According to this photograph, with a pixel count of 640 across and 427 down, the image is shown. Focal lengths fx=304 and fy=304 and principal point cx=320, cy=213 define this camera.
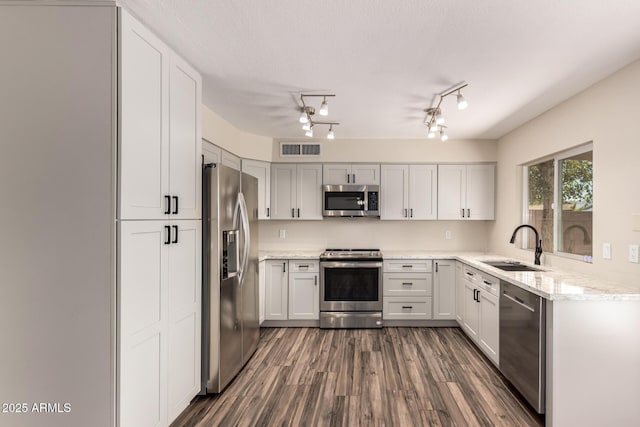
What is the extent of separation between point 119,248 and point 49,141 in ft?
2.02

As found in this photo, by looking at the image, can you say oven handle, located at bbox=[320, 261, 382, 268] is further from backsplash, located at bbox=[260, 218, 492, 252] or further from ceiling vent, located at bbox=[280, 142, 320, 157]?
ceiling vent, located at bbox=[280, 142, 320, 157]

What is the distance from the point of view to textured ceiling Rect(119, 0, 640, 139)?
62.8 inches

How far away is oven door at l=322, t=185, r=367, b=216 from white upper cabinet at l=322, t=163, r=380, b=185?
12 centimetres

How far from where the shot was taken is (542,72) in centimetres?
224

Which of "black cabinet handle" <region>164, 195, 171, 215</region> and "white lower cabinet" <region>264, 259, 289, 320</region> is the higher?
"black cabinet handle" <region>164, 195, 171, 215</region>

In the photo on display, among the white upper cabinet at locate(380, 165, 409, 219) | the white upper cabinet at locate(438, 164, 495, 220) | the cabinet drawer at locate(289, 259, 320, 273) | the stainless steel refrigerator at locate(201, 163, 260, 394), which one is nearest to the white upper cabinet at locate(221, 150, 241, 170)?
the stainless steel refrigerator at locate(201, 163, 260, 394)

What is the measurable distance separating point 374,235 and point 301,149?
Answer: 5.43ft

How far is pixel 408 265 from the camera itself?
156 inches

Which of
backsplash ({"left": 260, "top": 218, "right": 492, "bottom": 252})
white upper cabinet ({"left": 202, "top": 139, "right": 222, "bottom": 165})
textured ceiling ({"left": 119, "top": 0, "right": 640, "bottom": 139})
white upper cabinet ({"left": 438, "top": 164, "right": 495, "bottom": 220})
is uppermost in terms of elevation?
textured ceiling ({"left": 119, "top": 0, "right": 640, "bottom": 139})

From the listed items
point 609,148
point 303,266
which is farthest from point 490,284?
point 303,266

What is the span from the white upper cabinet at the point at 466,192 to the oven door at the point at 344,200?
1103 mm

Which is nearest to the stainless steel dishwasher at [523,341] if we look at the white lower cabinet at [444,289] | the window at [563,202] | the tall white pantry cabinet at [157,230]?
the window at [563,202]

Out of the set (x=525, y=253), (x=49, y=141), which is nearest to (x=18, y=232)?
(x=49, y=141)

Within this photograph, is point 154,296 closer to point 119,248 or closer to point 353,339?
point 119,248
